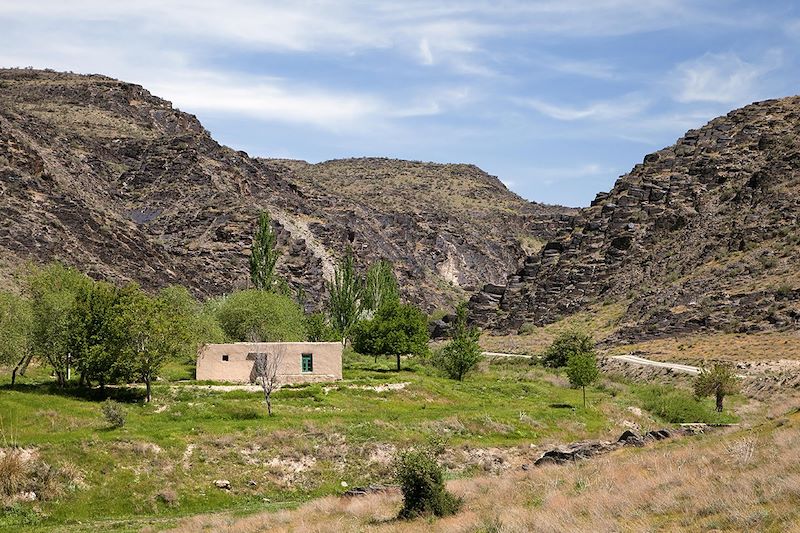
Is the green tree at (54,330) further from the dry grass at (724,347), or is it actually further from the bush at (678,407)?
the dry grass at (724,347)

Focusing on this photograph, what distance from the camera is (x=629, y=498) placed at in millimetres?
18000

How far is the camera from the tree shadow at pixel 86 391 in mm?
41969

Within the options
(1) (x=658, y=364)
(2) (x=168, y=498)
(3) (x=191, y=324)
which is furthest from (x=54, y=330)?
(1) (x=658, y=364)

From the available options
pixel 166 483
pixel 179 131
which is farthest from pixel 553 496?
pixel 179 131

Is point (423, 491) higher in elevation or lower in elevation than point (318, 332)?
lower

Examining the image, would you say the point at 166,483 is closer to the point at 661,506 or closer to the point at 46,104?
the point at 661,506

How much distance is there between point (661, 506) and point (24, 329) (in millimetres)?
38606

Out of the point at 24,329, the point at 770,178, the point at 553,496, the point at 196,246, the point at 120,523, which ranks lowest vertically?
the point at 120,523

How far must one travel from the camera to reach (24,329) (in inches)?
1750

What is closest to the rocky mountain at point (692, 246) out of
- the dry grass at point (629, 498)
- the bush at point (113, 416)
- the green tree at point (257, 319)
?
the green tree at point (257, 319)

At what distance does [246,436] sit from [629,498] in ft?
71.5

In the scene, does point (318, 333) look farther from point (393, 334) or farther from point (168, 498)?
point (168, 498)

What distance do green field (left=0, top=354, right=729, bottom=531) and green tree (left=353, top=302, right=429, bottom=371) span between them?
559 inches

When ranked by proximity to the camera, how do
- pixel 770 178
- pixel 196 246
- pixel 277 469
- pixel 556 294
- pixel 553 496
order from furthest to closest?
pixel 196 246 < pixel 556 294 < pixel 770 178 < pixel 277 469 < pixel 553 496
